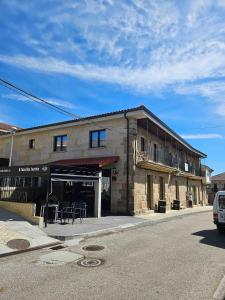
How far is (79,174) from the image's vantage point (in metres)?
14.1

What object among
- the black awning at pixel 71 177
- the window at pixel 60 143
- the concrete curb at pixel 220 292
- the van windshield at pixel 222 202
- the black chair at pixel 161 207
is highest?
the window at pixel 60 143

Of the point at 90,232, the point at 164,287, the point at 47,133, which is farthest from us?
the point at 47,133

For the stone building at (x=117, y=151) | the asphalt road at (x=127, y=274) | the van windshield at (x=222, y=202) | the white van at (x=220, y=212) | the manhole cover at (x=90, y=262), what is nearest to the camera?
the asphalt road at (x=127, y=274)

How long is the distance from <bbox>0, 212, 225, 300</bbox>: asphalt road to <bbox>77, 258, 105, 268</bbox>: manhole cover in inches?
6.2

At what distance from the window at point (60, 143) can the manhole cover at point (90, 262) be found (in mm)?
14105

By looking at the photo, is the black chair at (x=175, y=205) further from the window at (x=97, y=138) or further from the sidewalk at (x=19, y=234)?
the sidewalk at (x=19, y=234)

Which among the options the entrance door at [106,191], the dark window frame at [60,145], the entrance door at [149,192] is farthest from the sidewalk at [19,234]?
the entrance door at [149,192]

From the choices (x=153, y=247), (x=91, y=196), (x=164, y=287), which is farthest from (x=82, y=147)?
(x=164, y=287)

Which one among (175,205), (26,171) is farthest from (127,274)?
(175,205)

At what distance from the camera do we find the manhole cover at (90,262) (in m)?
6.83

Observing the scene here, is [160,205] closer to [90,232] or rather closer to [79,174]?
[79,174]

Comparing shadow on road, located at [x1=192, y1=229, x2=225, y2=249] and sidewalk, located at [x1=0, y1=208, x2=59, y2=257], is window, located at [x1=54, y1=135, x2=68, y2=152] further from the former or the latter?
shadow on road, located at [x1=192, y1=229, x2=225, y2=249]

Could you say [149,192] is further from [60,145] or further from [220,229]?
[220,229]

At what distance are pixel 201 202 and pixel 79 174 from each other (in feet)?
86.9
